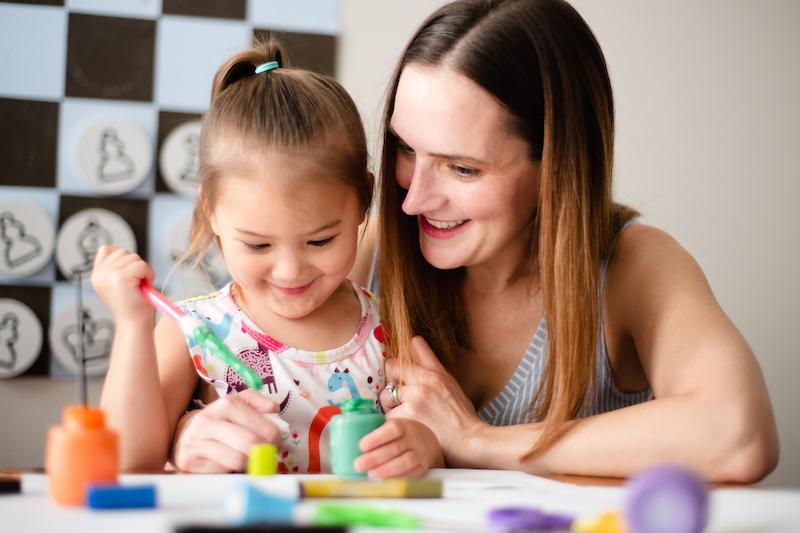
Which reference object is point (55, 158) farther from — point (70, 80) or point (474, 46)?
point (474, 46)

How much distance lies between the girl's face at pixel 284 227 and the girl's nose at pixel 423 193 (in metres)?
0.09

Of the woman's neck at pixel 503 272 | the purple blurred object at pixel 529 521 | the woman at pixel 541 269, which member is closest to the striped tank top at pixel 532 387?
the woman at pixel 541 269

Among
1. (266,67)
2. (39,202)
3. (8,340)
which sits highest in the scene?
(266,67)

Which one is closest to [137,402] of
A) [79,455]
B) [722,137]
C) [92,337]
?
[79,455]

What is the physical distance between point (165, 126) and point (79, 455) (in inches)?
62.6

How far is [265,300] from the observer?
1.28m

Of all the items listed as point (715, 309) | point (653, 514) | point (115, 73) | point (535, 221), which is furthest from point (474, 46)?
point (115, 73)

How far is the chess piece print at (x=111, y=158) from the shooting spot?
2215 millimetres

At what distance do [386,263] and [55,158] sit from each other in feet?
3.83

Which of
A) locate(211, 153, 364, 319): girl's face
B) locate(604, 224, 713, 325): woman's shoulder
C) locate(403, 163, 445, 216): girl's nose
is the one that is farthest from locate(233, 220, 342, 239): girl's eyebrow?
locate(604, 224, 713, 325): woman's shoulder

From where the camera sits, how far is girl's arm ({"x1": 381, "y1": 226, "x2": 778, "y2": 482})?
1.08 metres

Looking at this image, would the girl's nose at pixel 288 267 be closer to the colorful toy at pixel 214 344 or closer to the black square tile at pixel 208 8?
the colorful toy at pixel 214 344

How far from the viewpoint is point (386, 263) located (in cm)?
144

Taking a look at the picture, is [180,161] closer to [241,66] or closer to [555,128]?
[241,66]
